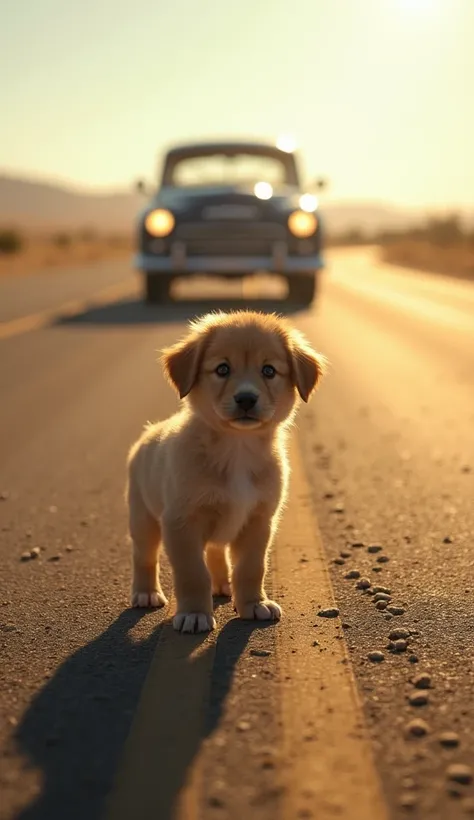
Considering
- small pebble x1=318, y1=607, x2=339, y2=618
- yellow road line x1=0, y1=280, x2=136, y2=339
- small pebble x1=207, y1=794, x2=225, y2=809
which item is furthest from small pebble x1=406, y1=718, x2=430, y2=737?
yellow road line x1=0, y1=280, x2=136, y2=339

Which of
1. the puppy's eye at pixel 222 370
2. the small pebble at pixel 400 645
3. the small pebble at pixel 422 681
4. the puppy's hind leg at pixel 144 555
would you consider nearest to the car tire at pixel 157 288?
the puppy's hind leg at pixel 144 555

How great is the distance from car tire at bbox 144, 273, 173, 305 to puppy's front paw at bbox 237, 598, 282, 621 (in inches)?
608

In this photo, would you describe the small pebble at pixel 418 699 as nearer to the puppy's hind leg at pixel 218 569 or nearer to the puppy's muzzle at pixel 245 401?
the puppy's muzzle at pixel 245 401

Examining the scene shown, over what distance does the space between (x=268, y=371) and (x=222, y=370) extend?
17 centimetres

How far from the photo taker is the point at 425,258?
1831 inches

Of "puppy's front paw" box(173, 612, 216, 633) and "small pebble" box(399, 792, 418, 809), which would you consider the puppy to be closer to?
"puppy's front paw" box(173, 612, 216, 633)

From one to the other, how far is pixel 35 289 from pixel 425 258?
2284cm

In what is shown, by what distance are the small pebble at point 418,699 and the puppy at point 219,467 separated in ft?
3.01

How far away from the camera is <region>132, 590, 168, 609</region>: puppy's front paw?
4355 mm

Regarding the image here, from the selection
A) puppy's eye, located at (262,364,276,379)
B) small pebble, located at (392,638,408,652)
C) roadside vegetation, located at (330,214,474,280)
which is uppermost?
puppy's eye, located at (262,364,276,379)

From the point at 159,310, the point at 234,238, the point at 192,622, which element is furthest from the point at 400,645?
the point at 159,310

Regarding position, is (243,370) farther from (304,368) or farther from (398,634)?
(398,634)

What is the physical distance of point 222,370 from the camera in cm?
433

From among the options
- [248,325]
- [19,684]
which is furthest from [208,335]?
[19,684]
